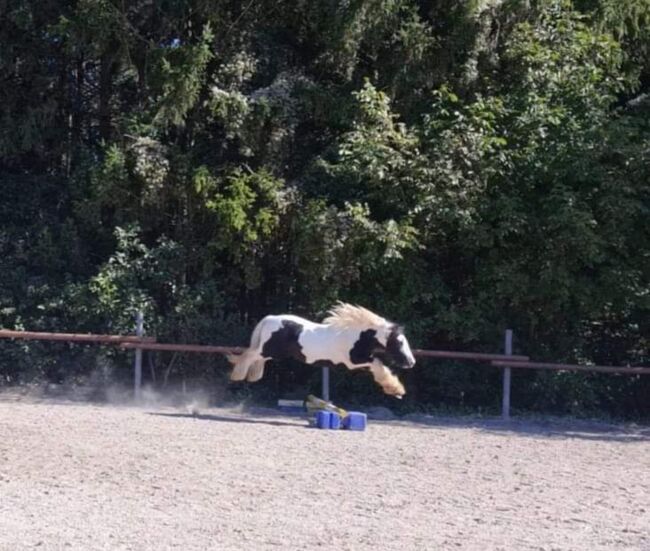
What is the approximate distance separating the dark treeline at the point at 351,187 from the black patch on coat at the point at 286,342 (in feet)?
6.81

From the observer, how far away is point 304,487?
9039 mm

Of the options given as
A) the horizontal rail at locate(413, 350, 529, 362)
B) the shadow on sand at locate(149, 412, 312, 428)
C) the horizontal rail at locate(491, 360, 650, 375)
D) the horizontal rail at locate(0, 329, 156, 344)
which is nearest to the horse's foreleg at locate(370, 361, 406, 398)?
the shadow on sand at locate(149, 412, 312, 428)

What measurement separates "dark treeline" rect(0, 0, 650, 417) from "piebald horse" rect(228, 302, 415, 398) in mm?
2109

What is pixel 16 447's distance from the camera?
10.4 meters

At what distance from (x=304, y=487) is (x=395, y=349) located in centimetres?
464

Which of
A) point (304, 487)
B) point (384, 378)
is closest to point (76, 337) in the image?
point (384, 378)

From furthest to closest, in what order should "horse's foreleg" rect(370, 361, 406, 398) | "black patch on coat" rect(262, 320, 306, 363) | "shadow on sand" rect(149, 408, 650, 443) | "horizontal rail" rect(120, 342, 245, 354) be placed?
"horizontal rail" rect(120, 342, 245, 354)
"black patch on coat" rect(262, 320, 306, 363)
"shadow on sand" rect(149, 408, 650, 443)
"horse's foreleg" rect(370, 361, 406, 398)

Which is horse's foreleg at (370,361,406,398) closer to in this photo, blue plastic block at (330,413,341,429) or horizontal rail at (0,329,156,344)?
blue plastic block at (330,413,341,429)

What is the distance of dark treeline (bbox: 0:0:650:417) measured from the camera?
51.6ft

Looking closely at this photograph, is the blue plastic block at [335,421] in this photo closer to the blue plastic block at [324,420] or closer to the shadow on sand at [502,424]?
the blue plastic block at [324,420]

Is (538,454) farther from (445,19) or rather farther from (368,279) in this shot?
(445,19)

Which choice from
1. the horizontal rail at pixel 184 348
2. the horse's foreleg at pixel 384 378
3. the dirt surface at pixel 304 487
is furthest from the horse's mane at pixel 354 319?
the horizontal rail at pixel 184 348

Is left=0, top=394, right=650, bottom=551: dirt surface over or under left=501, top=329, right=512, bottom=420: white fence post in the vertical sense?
under

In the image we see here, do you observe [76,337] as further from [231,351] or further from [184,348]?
[231,351]
